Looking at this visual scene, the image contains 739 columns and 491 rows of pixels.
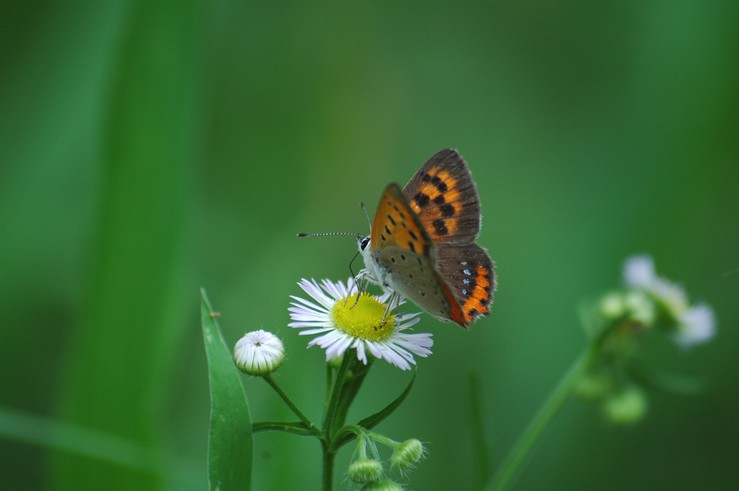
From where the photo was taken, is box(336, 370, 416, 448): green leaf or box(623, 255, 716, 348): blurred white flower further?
box(623, 255, 716, 348): blurred white flower

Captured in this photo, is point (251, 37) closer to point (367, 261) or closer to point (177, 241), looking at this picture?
point (177, 241)

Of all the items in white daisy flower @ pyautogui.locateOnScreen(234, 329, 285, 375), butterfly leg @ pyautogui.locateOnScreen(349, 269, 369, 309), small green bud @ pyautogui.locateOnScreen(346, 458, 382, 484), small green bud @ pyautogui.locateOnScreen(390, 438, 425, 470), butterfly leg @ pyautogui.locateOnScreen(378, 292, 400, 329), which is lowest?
small green bud @ pyautogui.locateOnScreen(346, 458, 382, 484)

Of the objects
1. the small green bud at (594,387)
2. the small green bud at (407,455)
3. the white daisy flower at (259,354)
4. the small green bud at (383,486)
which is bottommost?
the small green bud at (383,486)

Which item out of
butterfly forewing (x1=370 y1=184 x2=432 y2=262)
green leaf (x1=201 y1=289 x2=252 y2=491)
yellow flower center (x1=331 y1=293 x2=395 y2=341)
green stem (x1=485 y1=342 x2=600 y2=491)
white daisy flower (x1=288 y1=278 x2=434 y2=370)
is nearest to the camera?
green leaf (x1=201 y1=289 x2=252 y2=491)

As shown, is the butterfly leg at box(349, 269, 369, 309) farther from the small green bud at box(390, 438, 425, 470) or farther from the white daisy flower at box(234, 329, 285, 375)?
the small green bud at box(390, 438, 425, 470)

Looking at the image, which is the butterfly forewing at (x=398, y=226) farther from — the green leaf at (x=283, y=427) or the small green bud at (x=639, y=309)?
the small green bud at (x=639, y=309)

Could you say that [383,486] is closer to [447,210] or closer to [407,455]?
[407,455]

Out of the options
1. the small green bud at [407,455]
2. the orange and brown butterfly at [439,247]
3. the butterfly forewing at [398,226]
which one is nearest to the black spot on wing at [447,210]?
the orange and brown butterfly at [439,247]

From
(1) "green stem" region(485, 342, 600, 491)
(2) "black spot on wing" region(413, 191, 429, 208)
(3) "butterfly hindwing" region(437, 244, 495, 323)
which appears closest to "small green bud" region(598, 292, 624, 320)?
(1) "green stem" region(485, 342, 600, 491)
